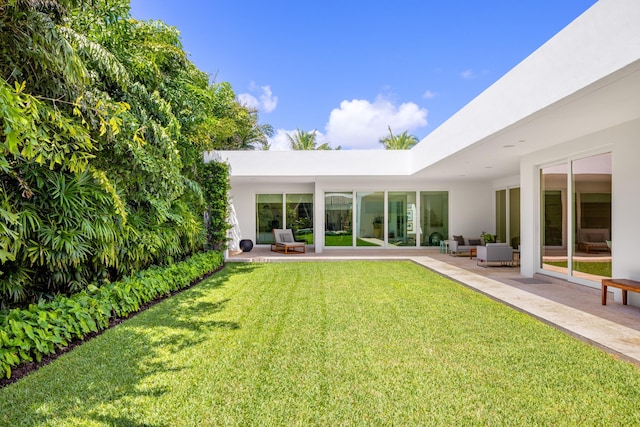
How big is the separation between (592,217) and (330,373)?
6.53 m

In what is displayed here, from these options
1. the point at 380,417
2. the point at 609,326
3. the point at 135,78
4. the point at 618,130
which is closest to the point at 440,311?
the point at 609,326

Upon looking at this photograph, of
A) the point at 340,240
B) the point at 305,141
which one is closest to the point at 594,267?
the point at 340,240

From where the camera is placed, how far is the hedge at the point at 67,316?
3600 millimetres

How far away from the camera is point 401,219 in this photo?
1570 cm

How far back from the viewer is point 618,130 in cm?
613

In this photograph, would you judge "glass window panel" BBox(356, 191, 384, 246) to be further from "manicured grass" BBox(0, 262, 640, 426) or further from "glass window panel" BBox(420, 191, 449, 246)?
"manicured grass" BBox(0, 262, 640, 426)

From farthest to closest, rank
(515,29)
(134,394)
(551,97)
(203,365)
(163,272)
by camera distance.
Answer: (515,29)
(163,272)
(551,97)
(203,365)
(134,394)

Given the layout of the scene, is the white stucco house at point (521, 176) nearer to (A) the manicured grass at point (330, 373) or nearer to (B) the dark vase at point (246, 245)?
(B) the dark vase at point (246, 245)

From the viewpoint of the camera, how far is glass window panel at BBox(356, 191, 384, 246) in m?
15.6

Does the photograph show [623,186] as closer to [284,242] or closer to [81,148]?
[81,148]

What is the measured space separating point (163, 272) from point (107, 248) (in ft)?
7.85

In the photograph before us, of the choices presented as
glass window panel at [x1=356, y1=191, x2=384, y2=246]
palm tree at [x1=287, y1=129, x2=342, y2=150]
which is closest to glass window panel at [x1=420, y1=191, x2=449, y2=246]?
glass window panel at [x1=356, y1=191, x2=384, y2=246]

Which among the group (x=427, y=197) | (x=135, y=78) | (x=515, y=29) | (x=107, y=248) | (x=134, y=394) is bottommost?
(x=134, y=394)

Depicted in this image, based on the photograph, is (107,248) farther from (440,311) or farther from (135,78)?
(440,311)
